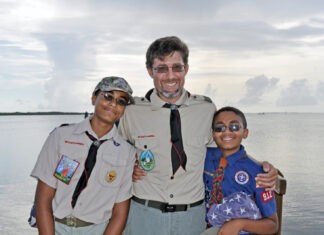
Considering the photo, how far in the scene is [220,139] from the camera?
3316 mm

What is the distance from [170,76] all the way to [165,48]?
26cm

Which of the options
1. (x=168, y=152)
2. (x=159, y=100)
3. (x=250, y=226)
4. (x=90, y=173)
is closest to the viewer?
(x=250, y=226)

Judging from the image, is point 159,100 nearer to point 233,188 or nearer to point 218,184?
point 218,184

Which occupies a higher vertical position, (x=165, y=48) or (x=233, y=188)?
(x=165, y=48)

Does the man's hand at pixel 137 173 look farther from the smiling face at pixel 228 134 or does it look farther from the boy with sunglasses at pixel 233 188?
the smiling face at pixel 228 134

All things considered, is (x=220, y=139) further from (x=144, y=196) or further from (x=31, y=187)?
(x=31, y=187)

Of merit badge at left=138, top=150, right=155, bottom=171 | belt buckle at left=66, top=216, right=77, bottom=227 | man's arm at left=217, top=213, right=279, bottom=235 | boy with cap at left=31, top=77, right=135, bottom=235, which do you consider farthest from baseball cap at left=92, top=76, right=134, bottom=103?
man's arm at left=217, top=213, right=279, bottom=235

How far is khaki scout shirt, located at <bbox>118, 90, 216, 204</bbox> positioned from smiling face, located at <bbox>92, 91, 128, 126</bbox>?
34 cm

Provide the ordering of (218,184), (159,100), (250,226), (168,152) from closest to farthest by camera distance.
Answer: (250,226), (218,184), (168,152), (159,100)

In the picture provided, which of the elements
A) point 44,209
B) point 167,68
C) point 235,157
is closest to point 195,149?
point 235,157

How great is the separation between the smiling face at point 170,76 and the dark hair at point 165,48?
0.12ft

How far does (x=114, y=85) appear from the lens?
3156mm

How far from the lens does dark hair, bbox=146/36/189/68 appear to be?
3346mm

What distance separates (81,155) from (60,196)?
38 centimetres
